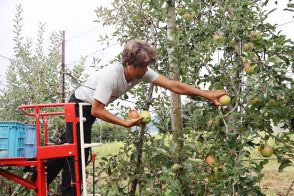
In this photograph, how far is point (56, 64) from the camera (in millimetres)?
5762

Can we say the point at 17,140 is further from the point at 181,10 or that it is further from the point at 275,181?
the point at 275,181

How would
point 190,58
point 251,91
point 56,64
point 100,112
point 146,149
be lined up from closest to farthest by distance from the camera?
point 251,91 < point 100,112 < point 190,58 < point 146,149 < point 56,64

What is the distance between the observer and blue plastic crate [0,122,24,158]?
10.6ft

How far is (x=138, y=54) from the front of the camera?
3.07 m

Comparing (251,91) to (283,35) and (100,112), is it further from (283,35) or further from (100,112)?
(100,112)

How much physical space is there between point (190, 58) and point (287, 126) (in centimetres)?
89

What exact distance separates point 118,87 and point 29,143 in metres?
0.88

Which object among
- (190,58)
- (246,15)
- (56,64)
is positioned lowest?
(190,58)

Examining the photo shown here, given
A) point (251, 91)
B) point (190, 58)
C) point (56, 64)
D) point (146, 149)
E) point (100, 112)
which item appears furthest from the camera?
point (56, 64)

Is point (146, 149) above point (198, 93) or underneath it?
underneath

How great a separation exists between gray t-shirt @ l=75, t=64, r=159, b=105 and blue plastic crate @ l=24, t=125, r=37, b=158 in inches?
18.9

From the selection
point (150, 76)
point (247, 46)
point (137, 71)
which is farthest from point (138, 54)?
point (247, 46)

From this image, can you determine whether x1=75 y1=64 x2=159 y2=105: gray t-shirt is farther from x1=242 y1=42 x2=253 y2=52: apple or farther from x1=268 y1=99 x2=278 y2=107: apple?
x1=268 y1=99 x2=278 y2=107: apple

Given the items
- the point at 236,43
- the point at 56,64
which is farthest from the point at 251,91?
the point at 56,64
